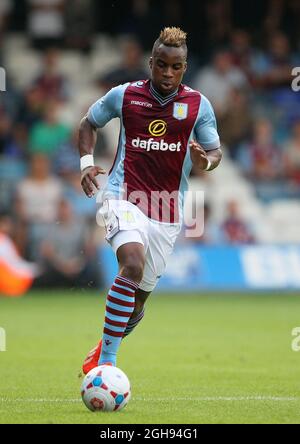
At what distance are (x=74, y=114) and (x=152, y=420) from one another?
14080 millimetres

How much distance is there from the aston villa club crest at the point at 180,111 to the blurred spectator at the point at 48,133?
36.8 ft

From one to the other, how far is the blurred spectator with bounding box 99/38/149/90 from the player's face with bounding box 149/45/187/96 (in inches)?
454

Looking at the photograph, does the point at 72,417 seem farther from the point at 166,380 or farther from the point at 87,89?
the point at 87,89

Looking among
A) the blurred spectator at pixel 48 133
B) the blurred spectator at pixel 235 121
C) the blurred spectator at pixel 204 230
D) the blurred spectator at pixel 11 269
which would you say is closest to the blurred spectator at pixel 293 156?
the blurred spectator at pixel 235 121

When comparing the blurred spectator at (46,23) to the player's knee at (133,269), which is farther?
the blurred spectator at (46,23)

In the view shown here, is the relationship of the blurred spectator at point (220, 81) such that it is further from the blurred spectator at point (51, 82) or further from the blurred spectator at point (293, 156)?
the blurred spectator at point (51, 82)

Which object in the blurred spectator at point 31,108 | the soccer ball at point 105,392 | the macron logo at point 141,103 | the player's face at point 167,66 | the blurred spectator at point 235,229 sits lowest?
the blurred spectator at point 235,229

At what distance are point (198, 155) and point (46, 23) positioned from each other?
49.6 feet

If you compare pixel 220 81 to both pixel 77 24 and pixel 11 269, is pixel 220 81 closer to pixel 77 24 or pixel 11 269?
pixel 77 24

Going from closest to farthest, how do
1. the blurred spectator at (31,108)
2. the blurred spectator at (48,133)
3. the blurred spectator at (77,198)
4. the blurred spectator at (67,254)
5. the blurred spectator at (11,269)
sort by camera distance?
the blurred spectator at (11,269) → the blurred spectator at (67,254) → the blurred spectator at (77,198) → the blurred spectator at (48,133) → the blurred spectator at (31,108)

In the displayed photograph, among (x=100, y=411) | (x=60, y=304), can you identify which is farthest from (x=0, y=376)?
(x=60, y=304)

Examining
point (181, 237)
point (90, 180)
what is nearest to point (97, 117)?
point (90, 180)

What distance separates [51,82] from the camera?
2042 centimetres

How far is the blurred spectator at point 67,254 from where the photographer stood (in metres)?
17.2
